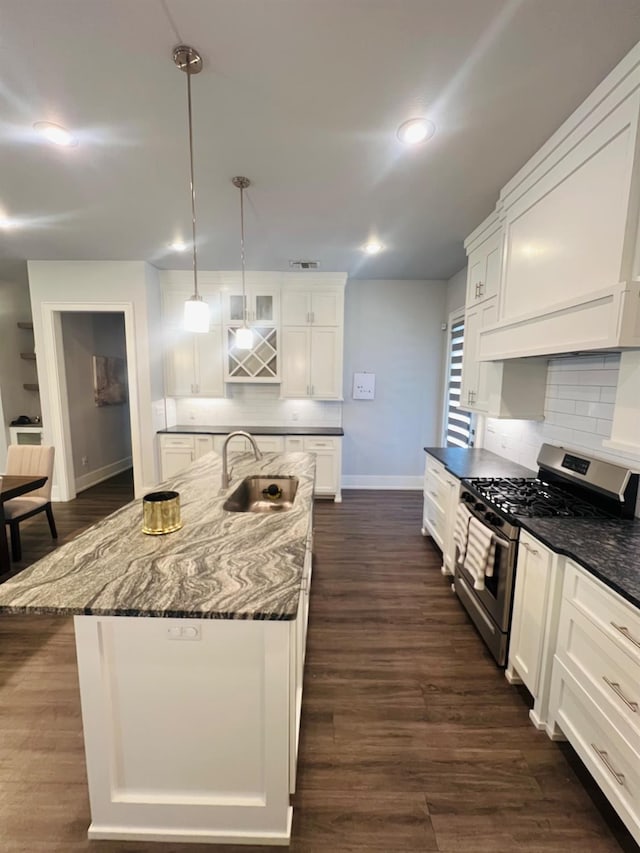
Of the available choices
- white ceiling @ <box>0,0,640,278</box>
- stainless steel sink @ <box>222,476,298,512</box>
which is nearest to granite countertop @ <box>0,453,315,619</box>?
stainless steel sink @ <box>222,476,298,512</box>

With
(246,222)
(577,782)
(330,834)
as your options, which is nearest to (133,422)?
(246,222)

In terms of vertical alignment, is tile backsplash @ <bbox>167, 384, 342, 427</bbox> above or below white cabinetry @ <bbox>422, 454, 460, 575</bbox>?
above

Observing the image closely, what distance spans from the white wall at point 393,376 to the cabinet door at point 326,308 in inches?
16.6

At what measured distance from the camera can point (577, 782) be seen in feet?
4.81

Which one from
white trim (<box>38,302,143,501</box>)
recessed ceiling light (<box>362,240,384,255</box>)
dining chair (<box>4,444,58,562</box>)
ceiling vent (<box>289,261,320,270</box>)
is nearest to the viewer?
dining chair (<box>4,444,58,562</box>)

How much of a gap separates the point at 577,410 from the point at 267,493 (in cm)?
205

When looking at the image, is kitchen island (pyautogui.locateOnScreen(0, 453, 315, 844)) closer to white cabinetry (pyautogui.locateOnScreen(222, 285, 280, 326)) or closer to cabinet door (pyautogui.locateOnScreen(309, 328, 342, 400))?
cabinet door (pyautogui.locateOnScreen(309, 328, 342, 400))

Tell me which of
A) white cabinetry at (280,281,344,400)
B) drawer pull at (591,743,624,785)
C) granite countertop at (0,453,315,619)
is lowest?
drawer pull at (591,743,624,785)

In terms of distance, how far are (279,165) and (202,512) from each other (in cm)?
212

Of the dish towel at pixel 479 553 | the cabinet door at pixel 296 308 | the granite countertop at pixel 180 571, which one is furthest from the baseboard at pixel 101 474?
the dish towel at pixel 479 553

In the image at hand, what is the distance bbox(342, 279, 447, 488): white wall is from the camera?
15.8 ft

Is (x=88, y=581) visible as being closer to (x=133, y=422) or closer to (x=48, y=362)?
(x=133, y=422)

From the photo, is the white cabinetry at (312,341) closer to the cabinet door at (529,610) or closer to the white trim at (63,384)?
the white trim at (63,384)

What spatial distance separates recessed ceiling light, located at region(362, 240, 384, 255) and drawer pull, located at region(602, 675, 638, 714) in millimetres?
3474
